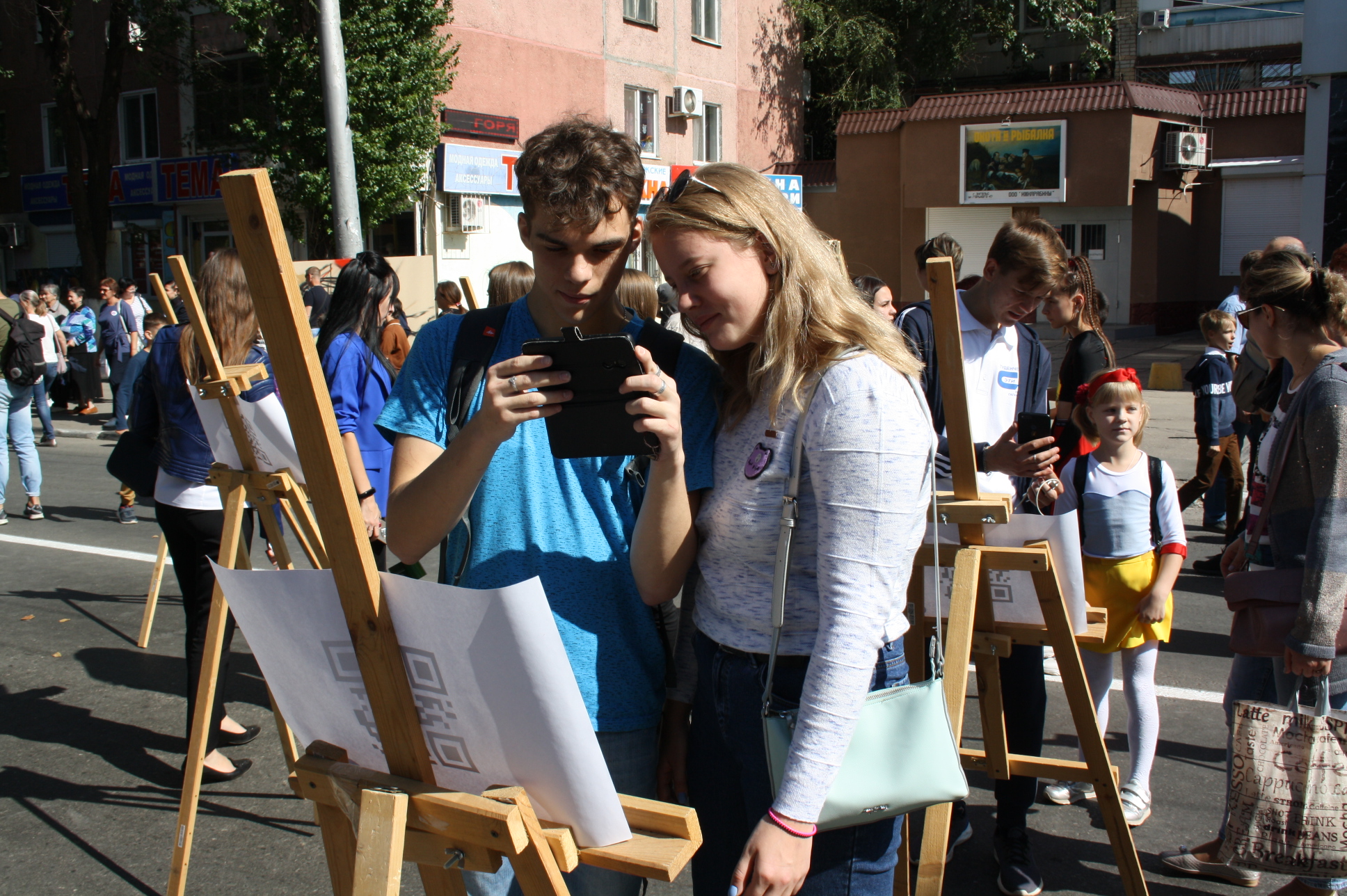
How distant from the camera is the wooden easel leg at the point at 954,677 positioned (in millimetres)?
2439

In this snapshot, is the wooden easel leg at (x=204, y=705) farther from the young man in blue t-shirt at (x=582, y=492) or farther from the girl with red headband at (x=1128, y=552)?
the girl with red headband at (x=1128, y=552)

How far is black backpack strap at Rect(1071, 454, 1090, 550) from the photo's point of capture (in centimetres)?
378

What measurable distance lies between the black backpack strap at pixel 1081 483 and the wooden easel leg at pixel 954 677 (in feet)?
4.38

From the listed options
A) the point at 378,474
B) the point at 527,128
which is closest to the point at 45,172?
the point at 527,128

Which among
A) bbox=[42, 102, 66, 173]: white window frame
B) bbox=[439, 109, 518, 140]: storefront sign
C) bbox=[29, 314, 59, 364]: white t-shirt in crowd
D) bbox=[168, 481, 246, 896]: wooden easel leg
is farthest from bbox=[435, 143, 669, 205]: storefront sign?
bbox=[168, 481, 246, 896]: wooden easel leg

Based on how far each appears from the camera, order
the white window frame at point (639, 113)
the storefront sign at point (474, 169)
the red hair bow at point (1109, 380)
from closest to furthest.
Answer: the red hair bow at point (1109, 380)
the storefront sign at point (474, 169)
the white window frame at point (639, 113)

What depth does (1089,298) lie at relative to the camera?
4844mm

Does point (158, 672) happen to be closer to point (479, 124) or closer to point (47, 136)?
point (479, 124)

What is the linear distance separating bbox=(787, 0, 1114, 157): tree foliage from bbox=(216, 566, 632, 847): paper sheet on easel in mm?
29488

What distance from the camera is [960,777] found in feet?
5.99

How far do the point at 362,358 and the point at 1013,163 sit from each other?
22156 millimetres

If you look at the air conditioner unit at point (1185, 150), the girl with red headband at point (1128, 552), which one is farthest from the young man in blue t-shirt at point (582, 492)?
the air conditioner unit at point (1185, 150)

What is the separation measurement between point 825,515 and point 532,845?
65cm

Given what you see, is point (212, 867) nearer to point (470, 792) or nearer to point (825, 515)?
point (470, 792)
